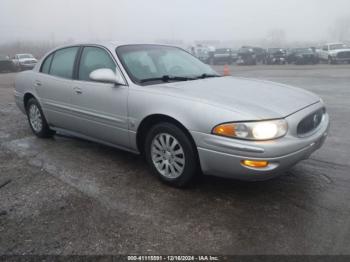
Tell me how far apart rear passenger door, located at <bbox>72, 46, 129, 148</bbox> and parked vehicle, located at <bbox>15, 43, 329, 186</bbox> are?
12 millimetres

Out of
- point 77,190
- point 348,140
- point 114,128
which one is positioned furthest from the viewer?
point 348,140

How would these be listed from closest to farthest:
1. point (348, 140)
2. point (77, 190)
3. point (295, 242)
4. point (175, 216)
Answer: point (295, 242) → point (175, 216) → point (77, 190) → point (348, 140)

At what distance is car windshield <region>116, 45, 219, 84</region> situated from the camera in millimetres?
3891

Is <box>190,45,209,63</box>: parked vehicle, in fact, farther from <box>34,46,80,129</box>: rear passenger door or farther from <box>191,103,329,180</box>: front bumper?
<box>191,103,329,180</box>: front bumper

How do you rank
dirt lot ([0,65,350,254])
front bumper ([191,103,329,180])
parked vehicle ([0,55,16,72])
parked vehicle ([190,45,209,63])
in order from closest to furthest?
dirt lot ([0,65,350,254]) < front bumper ([191,103,329,180]) < parked vehicle ([0,55,16,72]) < parked vehicle ([190,45,209,63])

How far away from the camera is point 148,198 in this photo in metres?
3.34

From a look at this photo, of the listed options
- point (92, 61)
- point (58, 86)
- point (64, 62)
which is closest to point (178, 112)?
point (92, 61)

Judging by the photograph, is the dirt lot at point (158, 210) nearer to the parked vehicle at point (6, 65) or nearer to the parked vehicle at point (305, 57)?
the parked vehicle at point (6, 65)

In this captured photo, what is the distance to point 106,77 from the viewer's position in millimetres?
3732

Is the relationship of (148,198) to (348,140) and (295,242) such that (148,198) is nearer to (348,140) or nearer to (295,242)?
(295,242)

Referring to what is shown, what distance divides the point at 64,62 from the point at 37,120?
47.7 inches

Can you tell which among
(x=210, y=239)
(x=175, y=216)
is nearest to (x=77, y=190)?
(x=175, y=216)

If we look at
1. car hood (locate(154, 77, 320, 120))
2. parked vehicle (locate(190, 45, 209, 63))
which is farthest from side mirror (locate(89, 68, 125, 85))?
parked vehicle (locate(190, 45, 209, 63))

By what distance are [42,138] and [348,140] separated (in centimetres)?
479
